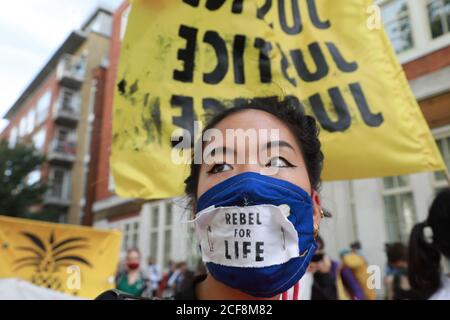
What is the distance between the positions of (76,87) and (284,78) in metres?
26.6

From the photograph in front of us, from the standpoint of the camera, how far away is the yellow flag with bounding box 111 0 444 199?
2.56m

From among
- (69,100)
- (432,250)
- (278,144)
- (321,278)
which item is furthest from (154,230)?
(69,100)

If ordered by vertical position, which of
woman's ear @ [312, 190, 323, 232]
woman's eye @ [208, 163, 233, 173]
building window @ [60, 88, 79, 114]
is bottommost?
woman's ear @ [312, 190, 323, 232]

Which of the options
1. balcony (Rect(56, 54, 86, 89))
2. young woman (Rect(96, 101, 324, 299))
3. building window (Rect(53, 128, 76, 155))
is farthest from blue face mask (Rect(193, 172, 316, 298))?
building window (Rect(53, 128, 76, 155))

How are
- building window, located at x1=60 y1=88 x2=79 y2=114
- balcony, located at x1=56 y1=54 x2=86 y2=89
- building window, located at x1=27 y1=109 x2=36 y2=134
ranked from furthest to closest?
building window, located at x1=27 y1=109 x2=36 y2=134
building window, located at x1=60 y1=88 x2=79 y2=114
balcony, located at x1=56 y1=54 x2=86 y2=89

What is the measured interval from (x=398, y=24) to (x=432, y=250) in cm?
686

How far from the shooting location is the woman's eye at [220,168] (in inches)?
54.6

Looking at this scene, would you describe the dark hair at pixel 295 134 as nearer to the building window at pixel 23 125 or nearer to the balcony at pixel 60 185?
the balcony at pixel 60 185

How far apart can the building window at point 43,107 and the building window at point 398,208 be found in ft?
86.5

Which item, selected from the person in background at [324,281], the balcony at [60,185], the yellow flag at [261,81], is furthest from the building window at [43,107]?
the person in background at [324,281]

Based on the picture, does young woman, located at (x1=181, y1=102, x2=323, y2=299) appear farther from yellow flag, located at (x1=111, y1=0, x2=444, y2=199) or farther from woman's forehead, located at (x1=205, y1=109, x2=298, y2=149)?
yellow flag, located at (x1=111, y1=0, x2=444, y2=199)

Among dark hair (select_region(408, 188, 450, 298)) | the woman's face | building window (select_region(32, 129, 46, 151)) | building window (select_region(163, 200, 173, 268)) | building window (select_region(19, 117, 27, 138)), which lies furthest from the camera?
building window (select_region(19, 117, 27, 138))

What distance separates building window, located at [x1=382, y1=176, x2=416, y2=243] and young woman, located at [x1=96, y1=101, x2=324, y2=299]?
6.12 metres
